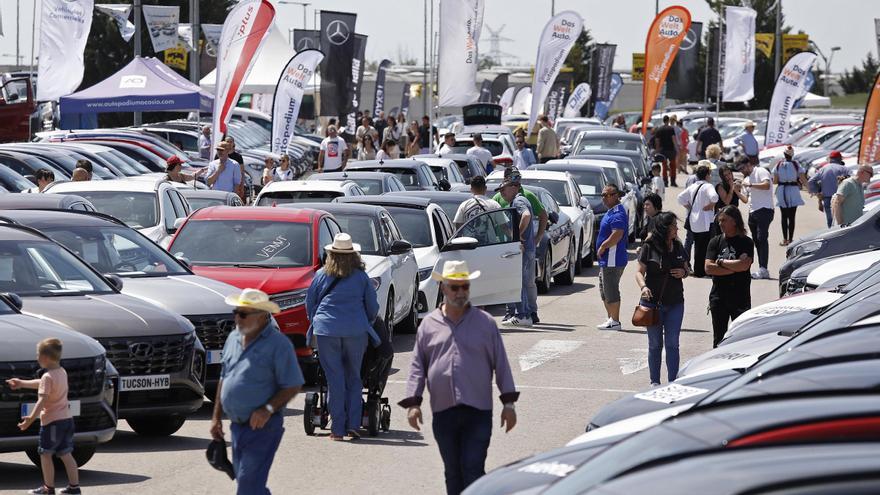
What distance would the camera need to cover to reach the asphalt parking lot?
1011 centimetres

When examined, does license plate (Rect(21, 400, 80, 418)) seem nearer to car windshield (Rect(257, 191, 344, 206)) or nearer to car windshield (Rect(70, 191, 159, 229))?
car windshield (Rect(70, 191, 159, 229))

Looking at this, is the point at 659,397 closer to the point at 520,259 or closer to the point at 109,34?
the point at 520,259

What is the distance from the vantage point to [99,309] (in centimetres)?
1139

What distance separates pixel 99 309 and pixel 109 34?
62764 millimetres

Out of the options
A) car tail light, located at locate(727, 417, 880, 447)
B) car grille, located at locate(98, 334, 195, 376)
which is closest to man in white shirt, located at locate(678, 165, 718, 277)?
car grille, located at locate(98, 334, 195, 376)

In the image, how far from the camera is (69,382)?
9984 mm

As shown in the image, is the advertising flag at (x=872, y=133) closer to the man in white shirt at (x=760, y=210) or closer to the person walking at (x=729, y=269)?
the man in white shirt at (x=760, y=210)

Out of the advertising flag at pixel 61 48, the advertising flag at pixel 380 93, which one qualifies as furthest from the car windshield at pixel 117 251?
the advertising flag at pixel 380 93

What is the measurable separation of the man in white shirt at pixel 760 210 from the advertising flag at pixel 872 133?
706 cm

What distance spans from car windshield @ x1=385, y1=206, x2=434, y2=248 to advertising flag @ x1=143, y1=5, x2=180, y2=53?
1101 inches

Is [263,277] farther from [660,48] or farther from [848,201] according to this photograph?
[660,48]

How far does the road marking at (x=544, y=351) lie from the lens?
53.4ft

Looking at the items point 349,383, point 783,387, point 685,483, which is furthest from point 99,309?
point 685,483

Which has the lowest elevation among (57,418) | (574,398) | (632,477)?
(574,398)
